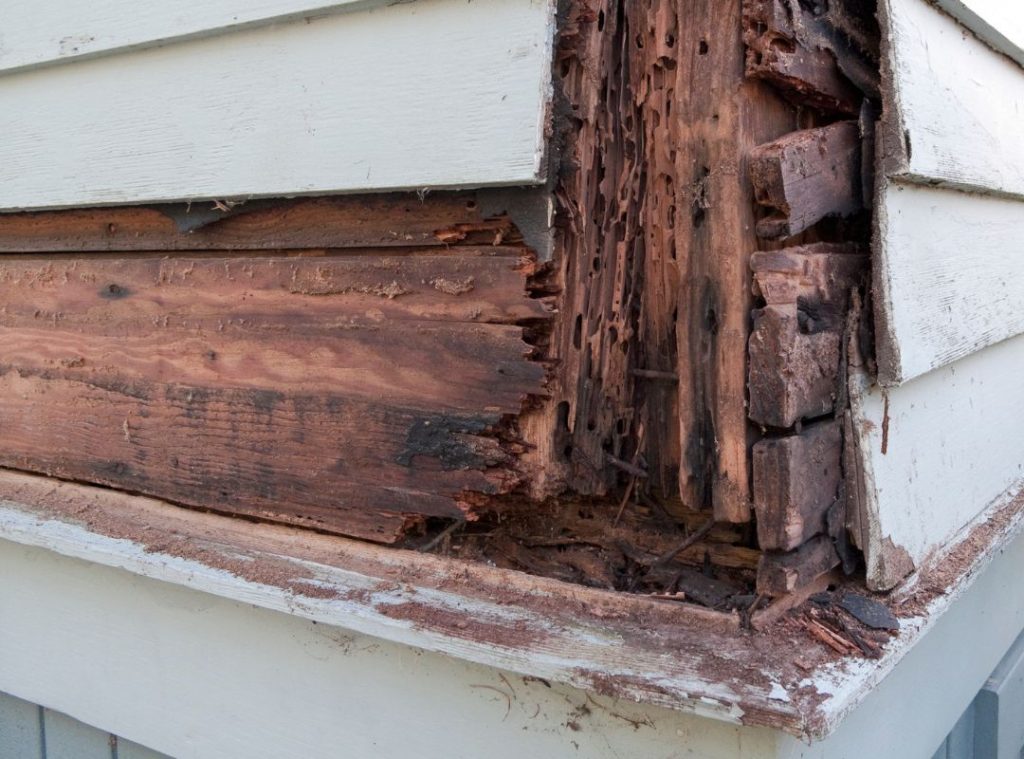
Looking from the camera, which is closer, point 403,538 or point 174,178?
point 403,538

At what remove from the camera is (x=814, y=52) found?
119 centimetres

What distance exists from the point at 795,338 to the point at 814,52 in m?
0.41

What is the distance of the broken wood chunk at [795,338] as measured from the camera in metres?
1.09

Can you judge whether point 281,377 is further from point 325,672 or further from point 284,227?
point 325,672

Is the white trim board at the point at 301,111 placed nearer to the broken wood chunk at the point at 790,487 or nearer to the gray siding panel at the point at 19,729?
Answer: the broken wood chunk at the point at 790,487

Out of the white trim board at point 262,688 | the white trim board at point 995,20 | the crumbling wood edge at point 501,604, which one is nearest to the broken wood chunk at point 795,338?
the crumbling wood edge at point 501,604

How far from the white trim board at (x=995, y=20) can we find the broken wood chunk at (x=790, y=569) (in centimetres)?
93

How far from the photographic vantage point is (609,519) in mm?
1413

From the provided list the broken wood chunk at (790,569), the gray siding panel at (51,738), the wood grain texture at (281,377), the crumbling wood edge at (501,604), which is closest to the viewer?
the crumbling wood edge at (501,604)

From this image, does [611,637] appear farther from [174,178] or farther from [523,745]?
[174,178]

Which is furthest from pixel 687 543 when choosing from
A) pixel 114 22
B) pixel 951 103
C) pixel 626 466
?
pixel 114 22

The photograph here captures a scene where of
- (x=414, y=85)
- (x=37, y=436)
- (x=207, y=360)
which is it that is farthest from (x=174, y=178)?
(x=37, y=436)

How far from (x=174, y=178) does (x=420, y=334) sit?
0.66 metres

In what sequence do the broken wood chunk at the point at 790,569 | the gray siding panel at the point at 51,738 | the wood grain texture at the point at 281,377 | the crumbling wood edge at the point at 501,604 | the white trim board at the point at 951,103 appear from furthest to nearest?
the gray siding panel at the point at 51,738 → the wood grain texture at the point at 281,377 → the white trim board at the point at 951,103 → the broken wood chunk at the point at 790,569 → the crumbling wood edge at the point at 501,604
